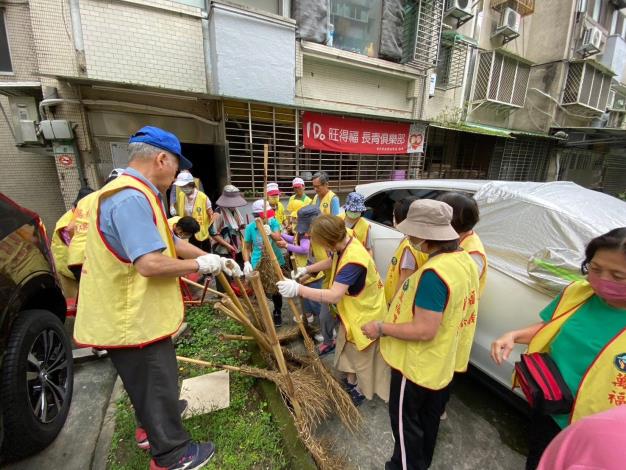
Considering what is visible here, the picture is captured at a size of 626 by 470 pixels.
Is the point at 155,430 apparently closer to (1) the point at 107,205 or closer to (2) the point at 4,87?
(1) the point at 107,205

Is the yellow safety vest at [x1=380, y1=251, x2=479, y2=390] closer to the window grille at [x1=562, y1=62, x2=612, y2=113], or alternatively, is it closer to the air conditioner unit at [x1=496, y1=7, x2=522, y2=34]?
the air conditioner unit at [x1=496, y1=7, x2=522, y2=34]

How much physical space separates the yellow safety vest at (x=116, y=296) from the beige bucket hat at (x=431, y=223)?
1.27 m

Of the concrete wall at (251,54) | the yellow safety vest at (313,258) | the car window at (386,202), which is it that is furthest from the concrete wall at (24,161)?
the car window at (386,202)

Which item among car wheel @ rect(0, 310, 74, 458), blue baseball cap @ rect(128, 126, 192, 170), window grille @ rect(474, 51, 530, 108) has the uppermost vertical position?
window grille @ rect(474, 51, 530, 108)

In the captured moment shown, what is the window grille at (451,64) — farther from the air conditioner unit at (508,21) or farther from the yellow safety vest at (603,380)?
the yellow safety vest at (603,380)

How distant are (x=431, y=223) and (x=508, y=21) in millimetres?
12547

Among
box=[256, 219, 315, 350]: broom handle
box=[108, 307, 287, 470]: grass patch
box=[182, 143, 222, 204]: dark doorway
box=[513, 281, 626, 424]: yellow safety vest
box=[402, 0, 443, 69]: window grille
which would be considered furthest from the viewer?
box=[402, 0, 443, 69]: window grille

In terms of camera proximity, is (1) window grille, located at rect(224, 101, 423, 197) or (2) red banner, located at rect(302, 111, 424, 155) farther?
(2) red banner, located at rect(302, 111, 424, 155)

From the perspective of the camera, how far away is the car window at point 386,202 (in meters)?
3.39

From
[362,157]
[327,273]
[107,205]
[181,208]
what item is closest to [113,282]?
[107,205]

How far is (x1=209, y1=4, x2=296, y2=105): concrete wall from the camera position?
220 inches

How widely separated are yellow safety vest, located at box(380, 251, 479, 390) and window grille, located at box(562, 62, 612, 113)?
15.1 metres

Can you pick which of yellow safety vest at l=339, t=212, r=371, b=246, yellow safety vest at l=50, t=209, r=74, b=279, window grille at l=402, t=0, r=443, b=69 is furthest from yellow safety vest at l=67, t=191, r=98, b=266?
window grille at l=402, t=0, r=443, b=69

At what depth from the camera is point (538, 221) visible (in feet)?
7.33
